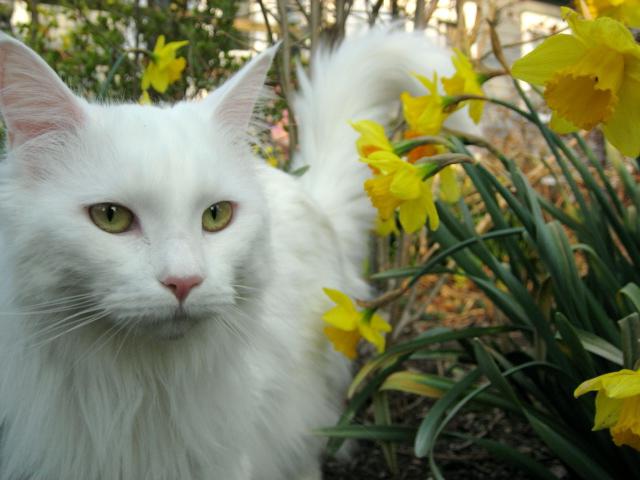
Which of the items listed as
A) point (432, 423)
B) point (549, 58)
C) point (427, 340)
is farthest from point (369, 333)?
point (549, 58)

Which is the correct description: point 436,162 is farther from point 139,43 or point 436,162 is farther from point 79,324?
point 139,43

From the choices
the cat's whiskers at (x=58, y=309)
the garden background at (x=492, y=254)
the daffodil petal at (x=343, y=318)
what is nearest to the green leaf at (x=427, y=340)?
the garden background at (x=492, y=254)

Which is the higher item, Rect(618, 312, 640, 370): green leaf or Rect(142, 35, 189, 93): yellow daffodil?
Rect(142, 35, 189, 93): yellow daffodil

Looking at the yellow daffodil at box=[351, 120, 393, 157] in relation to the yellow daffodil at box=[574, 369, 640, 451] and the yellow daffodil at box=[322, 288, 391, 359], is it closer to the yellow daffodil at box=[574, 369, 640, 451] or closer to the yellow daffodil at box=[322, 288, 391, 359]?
the yellow daffodil at box=[322, 288, 391, 359]

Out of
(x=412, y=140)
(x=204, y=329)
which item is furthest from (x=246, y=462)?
(x=412, y=140)

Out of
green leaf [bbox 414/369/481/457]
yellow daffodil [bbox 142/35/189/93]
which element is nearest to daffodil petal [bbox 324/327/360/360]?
green leaf [bbox 414/369/481/457]

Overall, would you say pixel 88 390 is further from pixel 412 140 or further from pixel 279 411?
pixel 412 140

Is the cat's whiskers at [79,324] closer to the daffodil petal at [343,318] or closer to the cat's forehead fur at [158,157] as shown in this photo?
the cat's forehead fur at [158,157]
